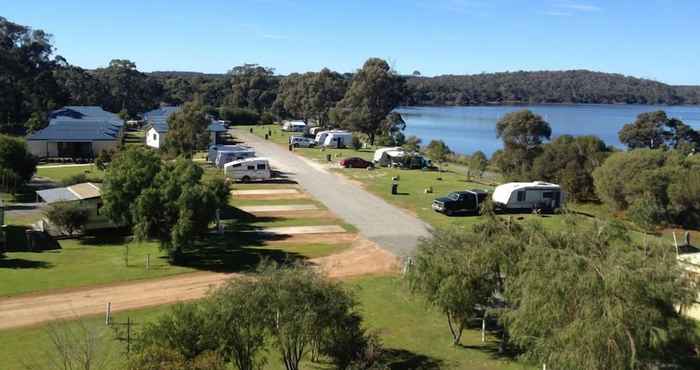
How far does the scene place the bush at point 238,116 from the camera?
93.4m

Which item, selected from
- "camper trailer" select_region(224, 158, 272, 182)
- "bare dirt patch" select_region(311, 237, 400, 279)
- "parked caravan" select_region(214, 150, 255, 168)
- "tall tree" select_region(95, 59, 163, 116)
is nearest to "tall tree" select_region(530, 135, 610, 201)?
"camper trailer" select_region(224, 158, 272, 182)

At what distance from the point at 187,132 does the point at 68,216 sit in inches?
840

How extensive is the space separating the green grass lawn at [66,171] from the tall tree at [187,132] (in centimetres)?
531

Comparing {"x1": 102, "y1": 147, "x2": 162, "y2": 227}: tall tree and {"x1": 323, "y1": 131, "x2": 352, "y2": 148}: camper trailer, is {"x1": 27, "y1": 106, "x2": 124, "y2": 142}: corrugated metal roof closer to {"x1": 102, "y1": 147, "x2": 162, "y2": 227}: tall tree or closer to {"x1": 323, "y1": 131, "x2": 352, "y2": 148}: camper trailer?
{"x1": 323, "y1": 131, "x2": 352, "y2": 148}: camper trailer

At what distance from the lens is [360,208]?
3177cm

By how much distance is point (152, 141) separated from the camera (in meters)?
56.6

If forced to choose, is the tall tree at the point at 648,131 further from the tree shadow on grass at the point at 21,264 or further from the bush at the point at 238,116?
the tree shadow on grass at the point at 21,264

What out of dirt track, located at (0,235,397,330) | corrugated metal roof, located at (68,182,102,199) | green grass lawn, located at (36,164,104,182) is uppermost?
corrugated metal roof, located at (68,182,102,199)

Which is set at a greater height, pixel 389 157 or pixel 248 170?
pixel 389 157

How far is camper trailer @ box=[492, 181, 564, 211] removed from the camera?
102ft

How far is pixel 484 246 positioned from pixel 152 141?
47378mm

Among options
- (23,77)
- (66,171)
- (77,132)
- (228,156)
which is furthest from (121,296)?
(23,77)

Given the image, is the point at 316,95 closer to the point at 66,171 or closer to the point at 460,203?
the point at 66,171

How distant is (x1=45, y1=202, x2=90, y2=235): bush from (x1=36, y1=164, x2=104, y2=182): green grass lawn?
15.2 metres
